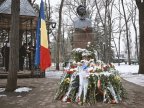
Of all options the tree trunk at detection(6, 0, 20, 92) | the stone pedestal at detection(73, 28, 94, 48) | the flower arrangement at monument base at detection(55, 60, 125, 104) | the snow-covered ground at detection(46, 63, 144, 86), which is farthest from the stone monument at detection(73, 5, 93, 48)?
the snow-covered ground at detection(46, 63, 144, 86)

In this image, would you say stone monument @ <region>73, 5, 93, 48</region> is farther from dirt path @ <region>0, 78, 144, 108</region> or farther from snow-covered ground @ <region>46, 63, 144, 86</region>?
snow-covered ground @ <region>46, 63, 144, 86</region>

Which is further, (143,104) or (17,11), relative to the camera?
(17,11)

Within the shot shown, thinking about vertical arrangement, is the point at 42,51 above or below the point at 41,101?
above

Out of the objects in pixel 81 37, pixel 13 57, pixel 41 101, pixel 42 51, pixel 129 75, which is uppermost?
pixel 81 37

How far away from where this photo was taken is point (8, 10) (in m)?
18.0

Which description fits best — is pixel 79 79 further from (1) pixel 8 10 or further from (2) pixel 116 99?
(1) pixel 8 10

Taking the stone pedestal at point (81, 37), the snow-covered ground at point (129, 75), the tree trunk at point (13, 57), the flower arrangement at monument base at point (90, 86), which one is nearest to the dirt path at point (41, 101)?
the flower arrangement at monument base at point (90, 86)

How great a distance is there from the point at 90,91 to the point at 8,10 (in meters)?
9.70

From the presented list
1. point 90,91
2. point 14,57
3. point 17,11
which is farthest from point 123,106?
point 17,11

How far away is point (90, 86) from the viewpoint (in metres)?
9.94

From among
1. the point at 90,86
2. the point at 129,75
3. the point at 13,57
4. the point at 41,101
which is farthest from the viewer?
the point at 129,75

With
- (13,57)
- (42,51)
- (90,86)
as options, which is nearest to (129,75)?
(13,57)

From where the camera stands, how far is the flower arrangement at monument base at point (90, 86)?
9.80 m

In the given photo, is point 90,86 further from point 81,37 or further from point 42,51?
point 81,37
